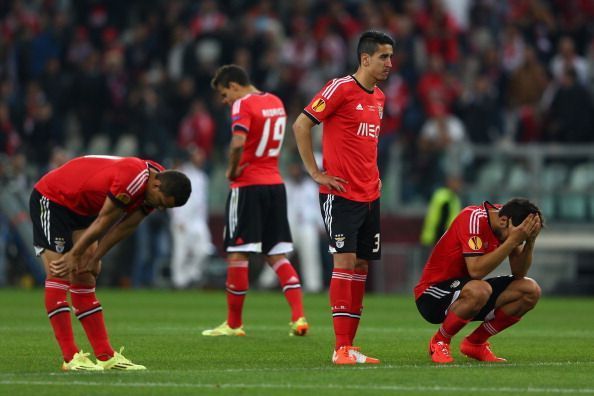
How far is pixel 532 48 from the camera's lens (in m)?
24.7

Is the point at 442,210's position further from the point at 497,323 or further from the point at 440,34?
the point at 497,323

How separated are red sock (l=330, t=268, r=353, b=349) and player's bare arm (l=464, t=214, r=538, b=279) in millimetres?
952

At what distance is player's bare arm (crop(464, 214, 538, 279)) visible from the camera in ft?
33.9

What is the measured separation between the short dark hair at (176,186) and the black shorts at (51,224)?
2.98 feet

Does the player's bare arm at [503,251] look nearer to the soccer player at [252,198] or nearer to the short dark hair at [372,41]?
the short dark hair at [372,41]

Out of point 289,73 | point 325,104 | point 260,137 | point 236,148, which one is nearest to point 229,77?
point 260,137

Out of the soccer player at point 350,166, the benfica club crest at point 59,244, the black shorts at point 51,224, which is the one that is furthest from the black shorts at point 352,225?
the benfica club crest at point 59,244

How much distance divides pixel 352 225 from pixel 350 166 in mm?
478

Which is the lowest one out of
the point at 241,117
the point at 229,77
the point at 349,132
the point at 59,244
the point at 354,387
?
the point at 354,387

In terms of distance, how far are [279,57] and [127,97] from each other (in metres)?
2.92

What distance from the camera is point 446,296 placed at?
11.0m

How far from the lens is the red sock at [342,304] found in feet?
35.1

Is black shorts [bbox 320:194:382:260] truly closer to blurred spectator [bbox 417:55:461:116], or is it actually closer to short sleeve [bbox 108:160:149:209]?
short sleeve [bbox 108:160:149:209]

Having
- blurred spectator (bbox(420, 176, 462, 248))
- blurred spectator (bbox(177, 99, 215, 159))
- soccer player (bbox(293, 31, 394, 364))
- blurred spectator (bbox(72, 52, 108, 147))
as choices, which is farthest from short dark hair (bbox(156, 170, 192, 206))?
blurred spectator (bbox(72, 52, 108, 147))
